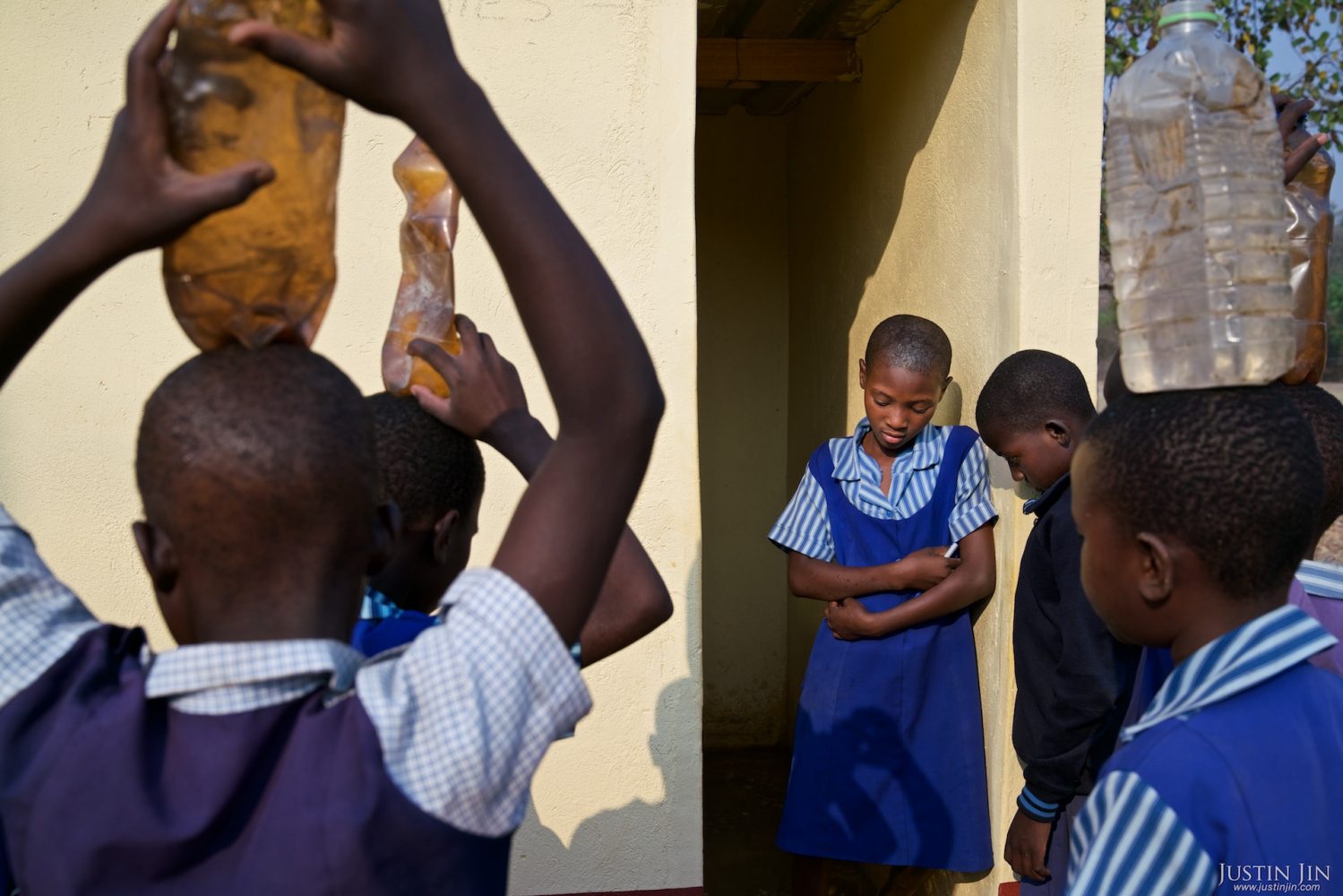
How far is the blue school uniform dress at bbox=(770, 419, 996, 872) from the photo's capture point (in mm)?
3617

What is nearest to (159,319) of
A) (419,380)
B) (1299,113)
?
(419,380)

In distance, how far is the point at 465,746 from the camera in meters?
1.08

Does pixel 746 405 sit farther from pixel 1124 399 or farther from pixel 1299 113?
pixel 1124 399

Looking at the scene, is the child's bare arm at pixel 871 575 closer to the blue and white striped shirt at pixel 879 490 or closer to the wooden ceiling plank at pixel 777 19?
the blue and white striped shirt at pixel 879 490

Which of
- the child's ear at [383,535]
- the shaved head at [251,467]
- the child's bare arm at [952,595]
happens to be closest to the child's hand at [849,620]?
the child's bare arm at [952,595]

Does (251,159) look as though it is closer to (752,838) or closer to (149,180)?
(149,180)

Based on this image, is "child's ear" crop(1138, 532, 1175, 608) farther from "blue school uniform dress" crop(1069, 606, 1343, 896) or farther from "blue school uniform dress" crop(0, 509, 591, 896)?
"blue school uniform dress" crop(0, 509, 591, 896)

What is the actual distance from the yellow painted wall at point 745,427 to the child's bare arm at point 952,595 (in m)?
2.19

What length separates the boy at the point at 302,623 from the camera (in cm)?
108

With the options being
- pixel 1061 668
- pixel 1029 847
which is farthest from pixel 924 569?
pixel 1029 847

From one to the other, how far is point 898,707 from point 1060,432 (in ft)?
3.40

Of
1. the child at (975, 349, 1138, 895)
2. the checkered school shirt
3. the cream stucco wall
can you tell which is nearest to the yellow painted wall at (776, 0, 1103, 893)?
the cream stucco wall

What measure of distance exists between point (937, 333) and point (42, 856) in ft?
10.0

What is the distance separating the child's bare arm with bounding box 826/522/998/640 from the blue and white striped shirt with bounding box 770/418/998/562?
0.07 meters
